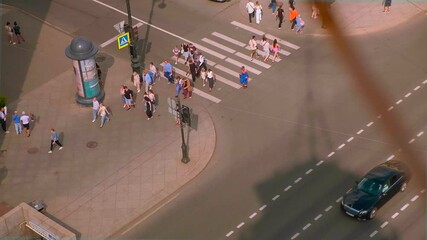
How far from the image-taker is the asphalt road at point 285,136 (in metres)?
27.2

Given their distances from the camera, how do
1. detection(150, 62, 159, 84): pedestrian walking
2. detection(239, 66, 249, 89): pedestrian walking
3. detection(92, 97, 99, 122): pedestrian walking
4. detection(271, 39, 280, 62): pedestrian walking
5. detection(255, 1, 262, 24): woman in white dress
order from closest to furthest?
detection(92, 97, 99, 122): pedestrian walking
detection(239, 66, 249, 89): pedestrian walking
detection(150, 62, 159, 84): pedestrian walking
detection(271, 39, 280, 62): pedestrian walking
detection(255, 1, 262, 24): woman in white dress

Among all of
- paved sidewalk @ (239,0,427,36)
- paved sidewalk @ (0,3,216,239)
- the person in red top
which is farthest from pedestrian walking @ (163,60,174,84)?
the person in red top

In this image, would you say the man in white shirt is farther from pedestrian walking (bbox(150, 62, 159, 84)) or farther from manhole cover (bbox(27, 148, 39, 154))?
pedestrian walking (bbox(150, 62, 159, 84))

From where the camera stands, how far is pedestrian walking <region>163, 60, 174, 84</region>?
3535cm

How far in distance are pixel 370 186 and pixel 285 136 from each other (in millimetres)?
6119

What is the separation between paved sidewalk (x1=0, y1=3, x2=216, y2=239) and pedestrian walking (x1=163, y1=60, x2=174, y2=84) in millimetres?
415

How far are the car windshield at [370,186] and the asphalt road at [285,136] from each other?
1.01 meters

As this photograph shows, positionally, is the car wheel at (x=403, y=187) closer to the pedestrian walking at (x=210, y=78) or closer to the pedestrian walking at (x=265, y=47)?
the pedestrian walking at (x=210, y=78)

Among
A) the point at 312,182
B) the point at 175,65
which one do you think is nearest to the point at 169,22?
the point at 175,65

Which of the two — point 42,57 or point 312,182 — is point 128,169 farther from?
point 42,57

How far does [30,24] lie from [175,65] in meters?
10.8

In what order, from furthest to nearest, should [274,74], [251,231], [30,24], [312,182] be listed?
[30,24] < [274,74] < [312,182] < [251,231]

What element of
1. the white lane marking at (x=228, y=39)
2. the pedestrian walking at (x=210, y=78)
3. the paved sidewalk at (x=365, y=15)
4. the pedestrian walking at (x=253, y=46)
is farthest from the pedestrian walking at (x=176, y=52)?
the paved sidewalk at (x=365, y=15)

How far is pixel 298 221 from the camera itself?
88.9 feet
